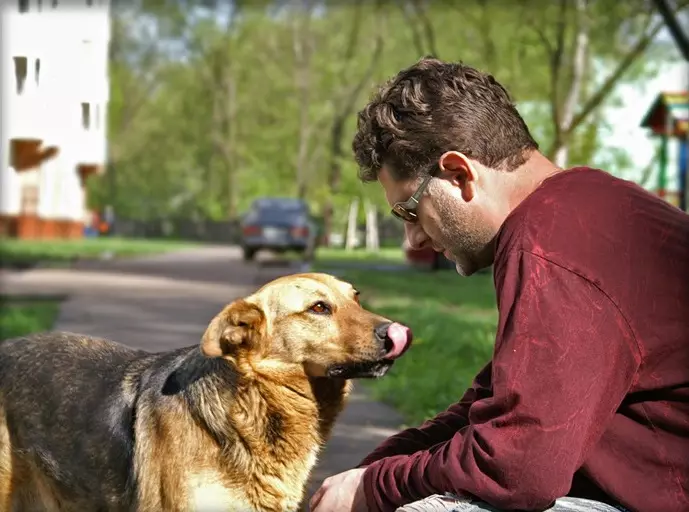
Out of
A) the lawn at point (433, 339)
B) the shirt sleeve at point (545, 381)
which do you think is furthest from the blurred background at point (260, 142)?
the shirt sleeve at point (545, 381)

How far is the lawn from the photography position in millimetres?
8398

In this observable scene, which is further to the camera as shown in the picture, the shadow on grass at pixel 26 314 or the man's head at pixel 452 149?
the shadow on grass at pixel 26 314

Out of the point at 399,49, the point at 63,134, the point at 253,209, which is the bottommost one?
the point at 253,209

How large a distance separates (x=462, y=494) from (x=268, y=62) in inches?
2663

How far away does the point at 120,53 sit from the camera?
71.6 meters

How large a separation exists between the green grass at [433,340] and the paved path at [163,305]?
24cm

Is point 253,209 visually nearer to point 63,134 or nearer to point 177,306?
point 63,134

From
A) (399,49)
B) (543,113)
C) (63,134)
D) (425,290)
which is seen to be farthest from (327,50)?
(425,290)

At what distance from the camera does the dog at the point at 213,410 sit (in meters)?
4.20

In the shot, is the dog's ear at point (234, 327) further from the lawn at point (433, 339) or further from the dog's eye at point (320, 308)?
the lawn at point (433, 339)

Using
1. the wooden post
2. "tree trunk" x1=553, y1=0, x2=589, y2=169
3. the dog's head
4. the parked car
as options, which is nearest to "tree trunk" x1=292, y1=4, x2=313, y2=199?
the wooden post

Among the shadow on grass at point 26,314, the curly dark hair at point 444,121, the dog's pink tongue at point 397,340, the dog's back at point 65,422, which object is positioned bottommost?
the shadow on grass at point 26,314

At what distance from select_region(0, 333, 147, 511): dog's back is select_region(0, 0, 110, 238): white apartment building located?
50.3 ft

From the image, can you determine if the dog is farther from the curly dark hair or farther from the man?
the curly dark hair
